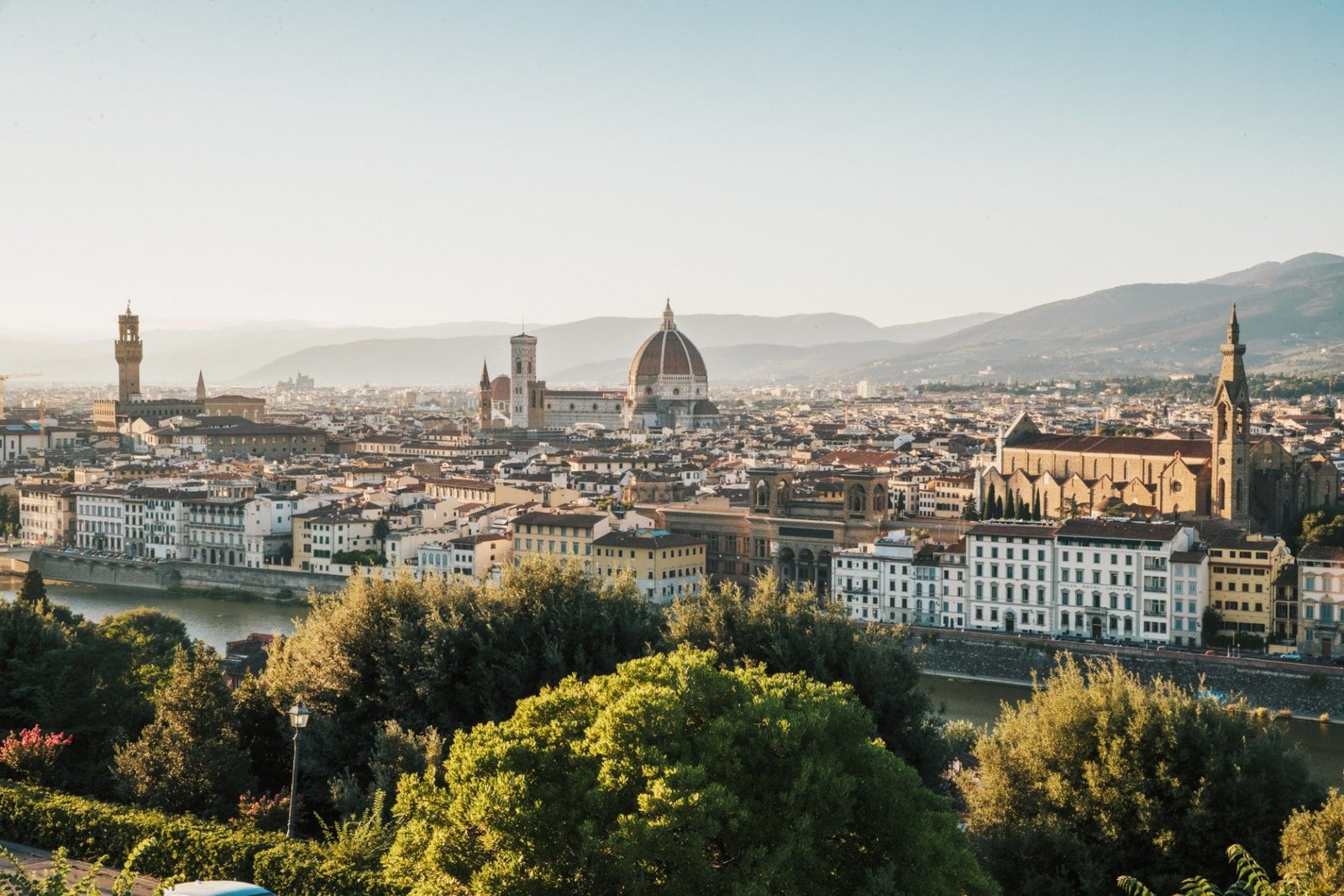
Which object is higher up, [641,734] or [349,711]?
[641,734]

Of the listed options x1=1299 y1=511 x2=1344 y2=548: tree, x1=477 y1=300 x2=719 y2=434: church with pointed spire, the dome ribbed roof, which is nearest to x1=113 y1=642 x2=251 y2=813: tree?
x1=1299 y1=511 x2=1344 y2=548: tree

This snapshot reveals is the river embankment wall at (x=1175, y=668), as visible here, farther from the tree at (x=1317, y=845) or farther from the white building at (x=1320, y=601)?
the tree at (x=1317, y=845)

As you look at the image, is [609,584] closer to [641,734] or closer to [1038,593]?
[641,734]

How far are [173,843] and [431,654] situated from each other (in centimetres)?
334

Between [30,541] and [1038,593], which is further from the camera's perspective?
[30,541]

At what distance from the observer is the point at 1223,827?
1130 cm

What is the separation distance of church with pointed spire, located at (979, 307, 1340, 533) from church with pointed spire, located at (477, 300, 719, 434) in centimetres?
4673

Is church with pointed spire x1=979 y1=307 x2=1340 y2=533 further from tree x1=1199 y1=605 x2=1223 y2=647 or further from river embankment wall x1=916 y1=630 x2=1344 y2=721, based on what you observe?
river embankment wall x1=916 y1=630 x2=1344 y2=721

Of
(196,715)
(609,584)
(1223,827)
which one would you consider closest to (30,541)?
(609,584)

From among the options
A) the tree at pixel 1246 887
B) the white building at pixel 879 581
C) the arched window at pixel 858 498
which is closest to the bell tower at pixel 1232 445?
the arched window at pixel 858 498

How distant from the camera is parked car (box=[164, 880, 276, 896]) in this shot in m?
7.98

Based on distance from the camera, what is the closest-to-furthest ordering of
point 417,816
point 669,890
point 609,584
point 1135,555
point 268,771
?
point 669,890 < point 417,816 < point 268,771 < point 609,584 < point 1135,555

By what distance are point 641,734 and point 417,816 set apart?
1228 mm

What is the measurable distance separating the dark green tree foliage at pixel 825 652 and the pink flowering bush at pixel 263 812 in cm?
364
